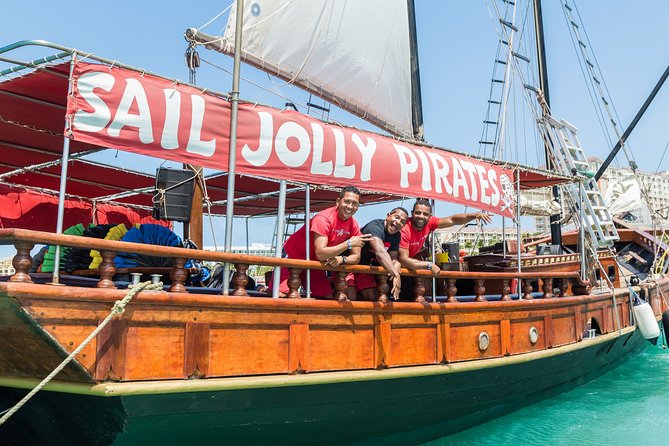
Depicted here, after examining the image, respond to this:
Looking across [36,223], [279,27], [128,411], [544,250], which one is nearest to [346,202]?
[128,411]

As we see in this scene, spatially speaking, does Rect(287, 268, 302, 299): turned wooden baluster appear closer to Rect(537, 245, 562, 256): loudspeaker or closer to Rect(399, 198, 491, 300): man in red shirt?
Rect(399, 198, 491, 300): man in red shirt

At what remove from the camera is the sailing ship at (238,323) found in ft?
11.2

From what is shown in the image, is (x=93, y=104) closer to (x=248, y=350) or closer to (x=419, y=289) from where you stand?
(x=248, y=350)

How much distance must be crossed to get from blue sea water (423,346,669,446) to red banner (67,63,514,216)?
250 centimetres

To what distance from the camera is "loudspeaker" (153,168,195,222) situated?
6176mm

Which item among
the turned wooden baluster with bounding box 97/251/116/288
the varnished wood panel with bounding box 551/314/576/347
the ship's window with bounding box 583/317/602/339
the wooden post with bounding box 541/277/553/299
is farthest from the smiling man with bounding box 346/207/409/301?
the ship's window with bounding box 583/317/602/339

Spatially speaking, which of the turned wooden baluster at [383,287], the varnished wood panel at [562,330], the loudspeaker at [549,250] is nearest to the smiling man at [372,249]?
the turned wooden baluster at [383,287]

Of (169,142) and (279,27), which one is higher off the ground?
(279,27)

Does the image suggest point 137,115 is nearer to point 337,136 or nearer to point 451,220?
point 337,136

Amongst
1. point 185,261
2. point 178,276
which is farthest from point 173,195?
point 178,276

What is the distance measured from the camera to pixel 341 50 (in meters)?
8.69

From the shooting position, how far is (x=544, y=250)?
872 cm

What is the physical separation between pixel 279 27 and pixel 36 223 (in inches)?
199

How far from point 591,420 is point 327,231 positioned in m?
4.39
